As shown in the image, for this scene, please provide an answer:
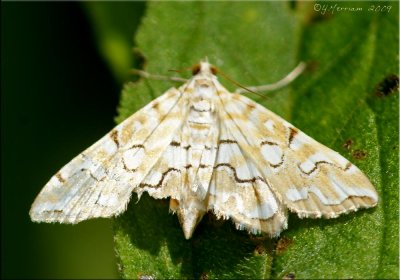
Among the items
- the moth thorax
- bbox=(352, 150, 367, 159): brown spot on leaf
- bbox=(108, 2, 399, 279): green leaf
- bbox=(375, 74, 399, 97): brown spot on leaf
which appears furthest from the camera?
the moth thorax

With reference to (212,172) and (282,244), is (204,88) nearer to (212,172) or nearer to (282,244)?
(212,172)

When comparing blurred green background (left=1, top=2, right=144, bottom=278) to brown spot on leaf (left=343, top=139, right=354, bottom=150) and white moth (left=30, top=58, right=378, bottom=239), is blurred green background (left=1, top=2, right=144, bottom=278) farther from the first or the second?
brown spot on leaf (left=343, top=139, right=354, bottom=150)

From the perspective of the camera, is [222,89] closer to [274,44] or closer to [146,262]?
[274,44]

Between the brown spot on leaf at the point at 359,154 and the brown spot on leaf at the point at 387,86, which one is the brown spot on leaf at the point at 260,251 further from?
the brown spot on leaf at the point at 387,86

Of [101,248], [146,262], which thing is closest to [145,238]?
[146,262]

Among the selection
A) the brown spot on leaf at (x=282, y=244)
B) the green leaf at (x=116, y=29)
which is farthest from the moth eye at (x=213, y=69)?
the brown spot on leaf at (x=282, y=244)

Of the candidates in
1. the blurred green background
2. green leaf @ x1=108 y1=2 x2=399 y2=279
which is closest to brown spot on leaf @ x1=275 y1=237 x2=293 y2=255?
green leaf @ x1=108 y1=2 x2=399 y2=279
